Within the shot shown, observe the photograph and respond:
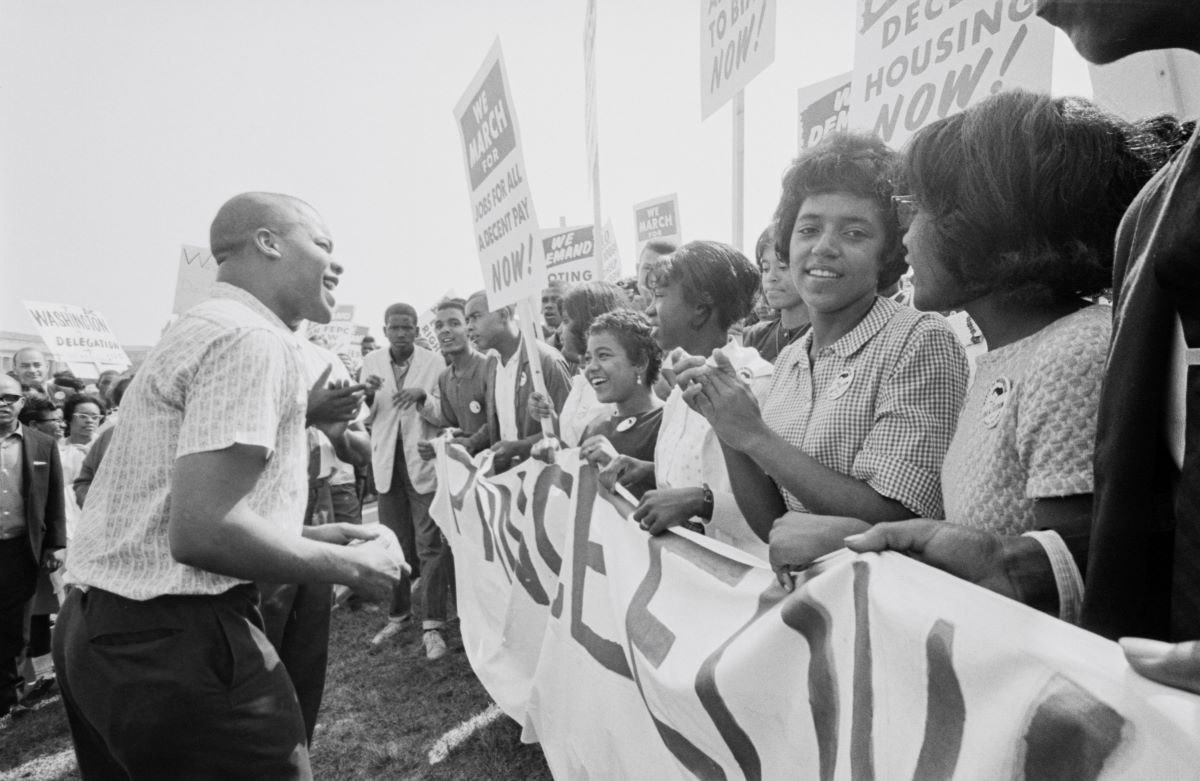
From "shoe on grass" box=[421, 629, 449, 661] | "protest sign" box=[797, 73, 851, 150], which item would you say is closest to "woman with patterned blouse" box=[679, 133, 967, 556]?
"protest sign" box=[797, 73, 851, 150]

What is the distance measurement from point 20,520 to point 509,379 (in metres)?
3.02

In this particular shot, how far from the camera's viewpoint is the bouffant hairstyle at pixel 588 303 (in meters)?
4.43

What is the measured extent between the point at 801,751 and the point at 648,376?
2.29 m

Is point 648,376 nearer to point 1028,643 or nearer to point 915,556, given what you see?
point 915,556

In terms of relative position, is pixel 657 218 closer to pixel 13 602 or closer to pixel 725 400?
pixel 13 602

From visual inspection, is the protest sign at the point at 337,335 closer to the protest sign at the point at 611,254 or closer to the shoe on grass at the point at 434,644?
the protest sign at the point at 611,254

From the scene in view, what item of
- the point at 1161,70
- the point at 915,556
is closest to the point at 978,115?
the point at 915,556

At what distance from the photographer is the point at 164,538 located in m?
1.72

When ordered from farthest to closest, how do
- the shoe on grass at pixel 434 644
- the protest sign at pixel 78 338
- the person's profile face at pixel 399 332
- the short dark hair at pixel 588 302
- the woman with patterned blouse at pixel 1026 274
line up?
the protest sign at pixel 78 338 → the person's profile face at pixel 399 332 → the shoe on grass at pixel 434 644 → the short dark hair at pixel 588 302 → the woman with patterned blouse at pixel 1026 274

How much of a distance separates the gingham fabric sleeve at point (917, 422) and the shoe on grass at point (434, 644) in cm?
374

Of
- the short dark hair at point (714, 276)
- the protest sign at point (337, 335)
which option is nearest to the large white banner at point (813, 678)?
the short dark hair at point (714, 276)

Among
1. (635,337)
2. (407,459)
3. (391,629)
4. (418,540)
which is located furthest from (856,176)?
(391,629)

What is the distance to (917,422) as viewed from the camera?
5.49 ft

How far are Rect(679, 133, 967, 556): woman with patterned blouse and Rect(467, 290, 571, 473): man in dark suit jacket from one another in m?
2.61
